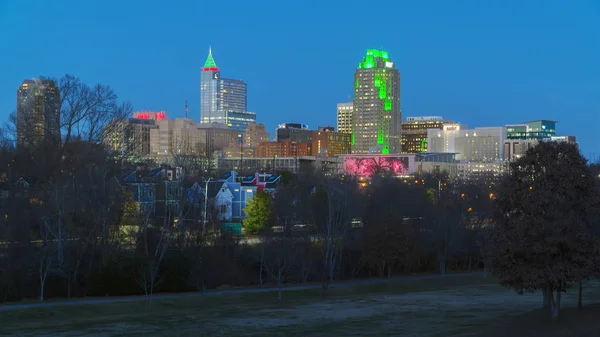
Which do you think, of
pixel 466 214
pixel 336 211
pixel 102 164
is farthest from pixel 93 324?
pixel 466 214

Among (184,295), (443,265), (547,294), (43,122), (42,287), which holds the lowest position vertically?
(184,295)

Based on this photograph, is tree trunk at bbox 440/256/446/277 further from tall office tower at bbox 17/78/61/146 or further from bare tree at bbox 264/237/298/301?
tall office tower at bbox 17/78/61/146

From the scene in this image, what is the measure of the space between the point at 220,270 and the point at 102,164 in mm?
14175

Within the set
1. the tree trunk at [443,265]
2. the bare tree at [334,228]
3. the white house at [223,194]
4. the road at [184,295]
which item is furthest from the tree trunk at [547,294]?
the white house at [223,194]

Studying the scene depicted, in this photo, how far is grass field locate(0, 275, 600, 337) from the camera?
113ft

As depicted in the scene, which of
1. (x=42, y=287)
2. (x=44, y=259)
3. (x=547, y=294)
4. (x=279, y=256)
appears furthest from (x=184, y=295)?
(x=547, y=294)

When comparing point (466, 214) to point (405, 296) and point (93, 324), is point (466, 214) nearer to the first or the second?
point (405, 296)

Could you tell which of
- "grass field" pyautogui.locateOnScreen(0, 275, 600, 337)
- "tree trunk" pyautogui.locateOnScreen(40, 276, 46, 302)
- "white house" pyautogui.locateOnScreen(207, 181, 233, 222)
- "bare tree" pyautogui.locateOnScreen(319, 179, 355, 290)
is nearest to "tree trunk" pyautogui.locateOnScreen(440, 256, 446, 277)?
"bare tree" pyautogui.locateOnScreen(319, 179, 355, 290)

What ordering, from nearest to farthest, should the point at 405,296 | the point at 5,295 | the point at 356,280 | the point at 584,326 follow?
the point at 584,326
the point at 5,295
the point at 405,296
the point at 356,280

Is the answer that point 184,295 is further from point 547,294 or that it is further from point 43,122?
point 43,122

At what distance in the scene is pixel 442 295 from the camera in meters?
52.7

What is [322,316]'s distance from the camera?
4131cm

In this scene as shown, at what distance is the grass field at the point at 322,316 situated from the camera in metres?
34.6

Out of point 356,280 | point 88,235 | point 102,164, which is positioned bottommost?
point 356,280
